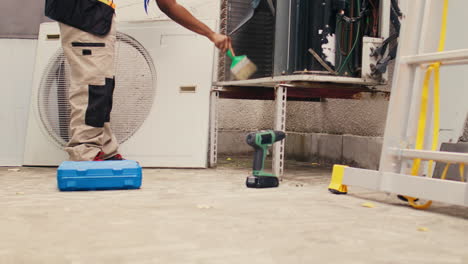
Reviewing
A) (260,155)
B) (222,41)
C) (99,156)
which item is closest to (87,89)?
(99,156)

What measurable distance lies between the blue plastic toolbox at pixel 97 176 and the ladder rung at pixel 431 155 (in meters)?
0.97

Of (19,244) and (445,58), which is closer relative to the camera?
(19,244)

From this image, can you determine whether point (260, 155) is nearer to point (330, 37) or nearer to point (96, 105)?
point (330, 37)

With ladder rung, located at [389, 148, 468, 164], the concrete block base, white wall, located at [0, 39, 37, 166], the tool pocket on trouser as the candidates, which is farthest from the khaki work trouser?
the concrete block base

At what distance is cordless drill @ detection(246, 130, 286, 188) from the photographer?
2051 millimetres

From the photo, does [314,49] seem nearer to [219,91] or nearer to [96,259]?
[219,91]

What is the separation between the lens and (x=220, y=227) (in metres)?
1.30

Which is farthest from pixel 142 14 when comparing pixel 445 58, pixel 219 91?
pixel 445 58

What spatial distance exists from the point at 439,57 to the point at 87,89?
1444 mm

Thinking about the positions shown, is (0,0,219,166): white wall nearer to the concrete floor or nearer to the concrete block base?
the concrete floor

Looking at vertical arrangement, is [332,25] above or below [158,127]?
above

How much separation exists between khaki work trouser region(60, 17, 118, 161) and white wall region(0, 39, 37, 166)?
68cm

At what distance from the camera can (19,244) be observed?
110 centimetres

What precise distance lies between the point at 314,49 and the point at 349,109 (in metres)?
1.04
